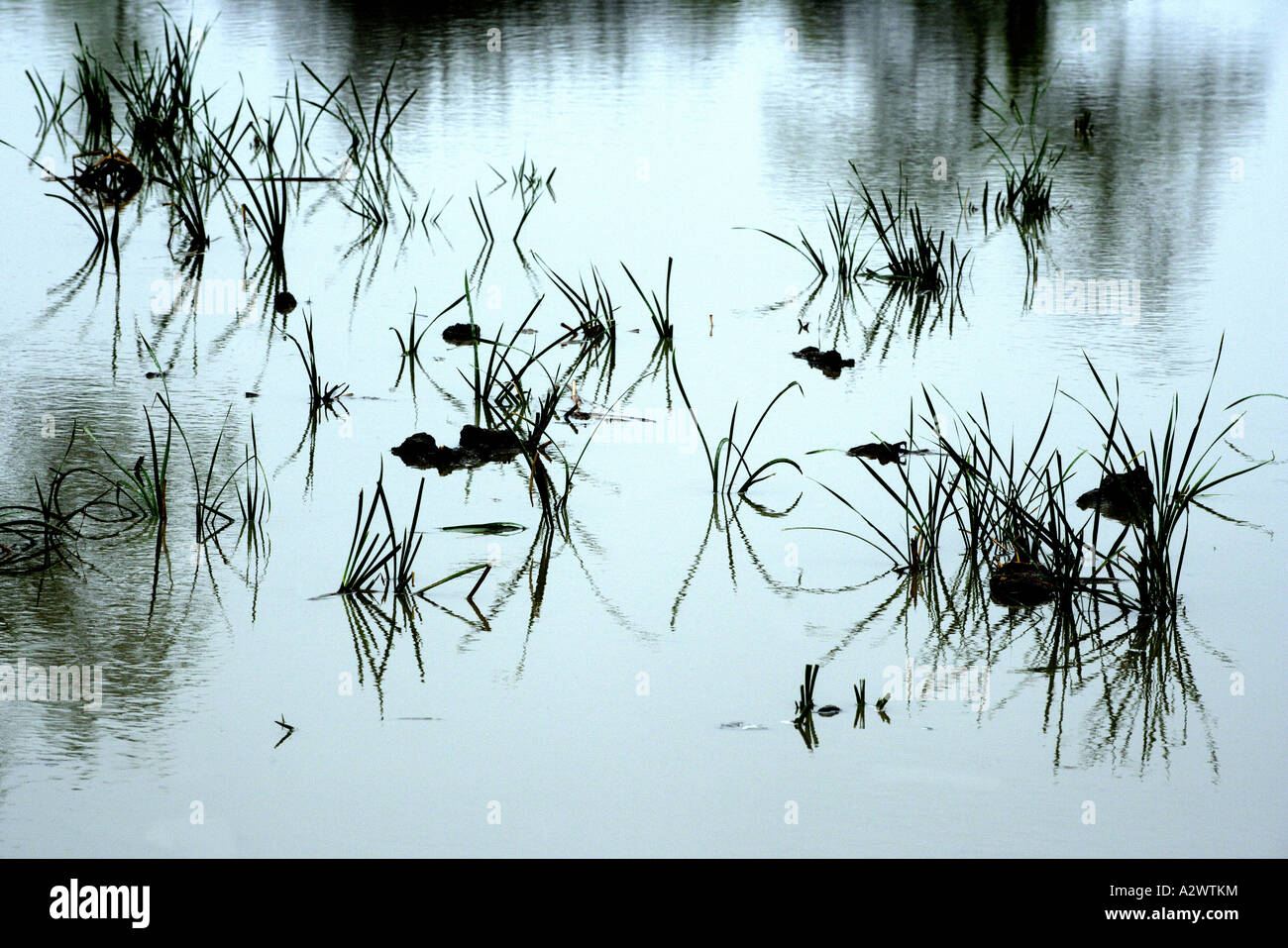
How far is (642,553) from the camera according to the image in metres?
3.00

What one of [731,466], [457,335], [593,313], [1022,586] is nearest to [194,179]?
[457,335]

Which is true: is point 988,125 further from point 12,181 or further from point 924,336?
point 12,181

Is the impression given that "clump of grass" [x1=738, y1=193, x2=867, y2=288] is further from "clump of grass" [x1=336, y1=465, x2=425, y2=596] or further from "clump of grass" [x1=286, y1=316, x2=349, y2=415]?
"clump of grass" [x1=336, y1=465, x2=425, y2=596]

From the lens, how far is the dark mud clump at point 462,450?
3.47 metres

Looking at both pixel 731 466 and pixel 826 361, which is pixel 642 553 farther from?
pixel 826 361

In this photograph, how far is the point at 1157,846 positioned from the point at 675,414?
197 centimetres

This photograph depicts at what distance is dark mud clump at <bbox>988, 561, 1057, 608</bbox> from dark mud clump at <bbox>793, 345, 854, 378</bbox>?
1.35 meters

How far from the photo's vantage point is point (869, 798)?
2170mm

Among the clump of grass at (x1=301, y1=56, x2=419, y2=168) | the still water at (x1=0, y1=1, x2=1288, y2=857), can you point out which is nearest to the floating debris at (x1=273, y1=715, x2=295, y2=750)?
the still water at (x1=0, y1=1, x2=1288, y2=857)

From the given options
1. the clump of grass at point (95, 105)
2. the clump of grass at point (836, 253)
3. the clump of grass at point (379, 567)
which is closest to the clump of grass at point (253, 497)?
the clump of grass at point (379, 567)

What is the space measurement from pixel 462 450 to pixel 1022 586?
1.32 m

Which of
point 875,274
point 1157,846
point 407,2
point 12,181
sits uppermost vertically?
point 407,2

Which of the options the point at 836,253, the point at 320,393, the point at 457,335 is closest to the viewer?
the point at 320,393
